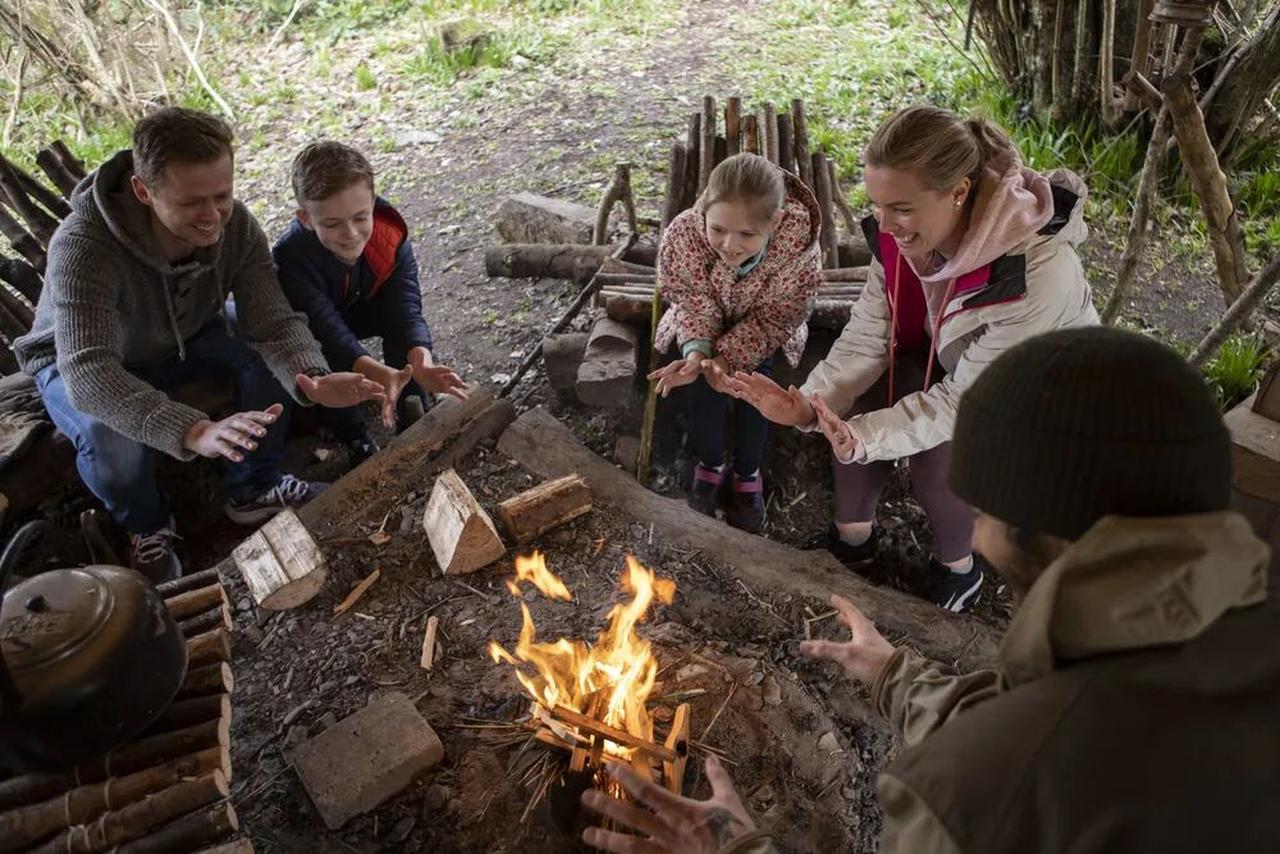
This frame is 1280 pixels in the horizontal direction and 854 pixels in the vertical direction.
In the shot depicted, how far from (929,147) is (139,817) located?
8.66ft

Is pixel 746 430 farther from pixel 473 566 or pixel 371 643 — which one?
pixel 371 643

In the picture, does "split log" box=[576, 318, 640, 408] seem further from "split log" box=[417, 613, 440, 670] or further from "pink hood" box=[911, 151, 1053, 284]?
"pink hood" box=[911, 151, 1053, 284]

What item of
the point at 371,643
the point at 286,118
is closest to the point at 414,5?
the point at 286,118

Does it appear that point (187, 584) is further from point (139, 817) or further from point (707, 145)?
point (707, 145)

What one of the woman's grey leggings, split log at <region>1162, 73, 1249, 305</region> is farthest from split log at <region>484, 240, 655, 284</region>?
split log at <region>1162, 73, 1249, 305</region>

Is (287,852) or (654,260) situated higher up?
(654,260)

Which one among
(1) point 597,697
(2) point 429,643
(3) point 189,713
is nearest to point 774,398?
(1) point 597,697

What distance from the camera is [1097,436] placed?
118 cm

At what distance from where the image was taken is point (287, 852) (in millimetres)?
2322

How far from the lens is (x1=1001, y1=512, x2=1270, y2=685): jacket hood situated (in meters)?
1.11

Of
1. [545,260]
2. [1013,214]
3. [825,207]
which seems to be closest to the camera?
[1013,214]

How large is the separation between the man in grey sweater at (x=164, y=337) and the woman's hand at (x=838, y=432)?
173cm

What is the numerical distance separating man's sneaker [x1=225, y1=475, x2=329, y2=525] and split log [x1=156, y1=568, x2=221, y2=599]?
3.88 feet

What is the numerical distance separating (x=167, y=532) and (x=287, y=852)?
5.62 feet
